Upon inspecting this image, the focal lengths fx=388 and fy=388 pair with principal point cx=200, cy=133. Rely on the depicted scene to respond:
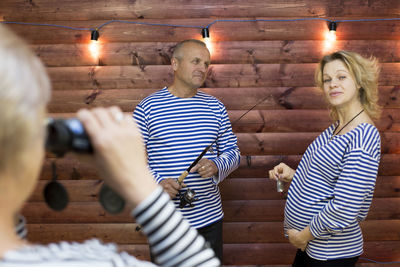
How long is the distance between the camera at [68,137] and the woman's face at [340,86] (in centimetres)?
161

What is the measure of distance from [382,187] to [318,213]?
5.69ft

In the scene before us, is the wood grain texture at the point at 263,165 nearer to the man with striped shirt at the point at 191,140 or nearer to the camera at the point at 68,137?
the man with striped shirt at the point at 191,140

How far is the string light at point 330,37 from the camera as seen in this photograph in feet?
10.3

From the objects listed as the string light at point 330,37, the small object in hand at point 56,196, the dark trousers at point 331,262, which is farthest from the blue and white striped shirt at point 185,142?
the small object in hand at point 56,196

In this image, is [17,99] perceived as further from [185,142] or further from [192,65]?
[192,65]

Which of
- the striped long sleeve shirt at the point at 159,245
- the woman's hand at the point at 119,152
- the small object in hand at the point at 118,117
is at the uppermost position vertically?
the small object in hand at the point at 118,117

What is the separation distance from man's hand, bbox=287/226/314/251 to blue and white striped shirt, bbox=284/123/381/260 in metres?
0.03

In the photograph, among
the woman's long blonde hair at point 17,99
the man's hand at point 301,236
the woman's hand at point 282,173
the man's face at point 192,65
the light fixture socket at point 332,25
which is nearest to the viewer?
the woman's long blonde hair at point 17,99

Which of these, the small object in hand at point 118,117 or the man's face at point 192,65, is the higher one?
the man's face at point 192,65

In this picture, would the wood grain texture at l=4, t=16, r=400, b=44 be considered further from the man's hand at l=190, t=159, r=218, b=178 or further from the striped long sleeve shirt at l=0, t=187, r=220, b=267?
the striped long sleeve shirt at l=0, t=187, r=220, b=267

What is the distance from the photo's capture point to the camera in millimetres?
573

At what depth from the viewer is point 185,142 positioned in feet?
7.86

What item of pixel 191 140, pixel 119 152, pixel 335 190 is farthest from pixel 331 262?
pixel 119 152

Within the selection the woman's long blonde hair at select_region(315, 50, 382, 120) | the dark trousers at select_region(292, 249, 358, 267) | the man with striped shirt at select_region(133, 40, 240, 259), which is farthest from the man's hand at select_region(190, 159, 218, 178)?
the woman's long blonde hair at select_region(315, 50, 382, 120)
